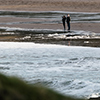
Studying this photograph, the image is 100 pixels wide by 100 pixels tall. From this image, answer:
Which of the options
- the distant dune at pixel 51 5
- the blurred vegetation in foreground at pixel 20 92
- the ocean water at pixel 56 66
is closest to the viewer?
the blurred vegetation in foreground at pixel 20 92

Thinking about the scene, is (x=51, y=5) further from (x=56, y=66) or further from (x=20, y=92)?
(x=20, y=92)

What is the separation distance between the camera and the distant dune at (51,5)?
5977cm

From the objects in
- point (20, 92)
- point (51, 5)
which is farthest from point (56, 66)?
point (51, 5)

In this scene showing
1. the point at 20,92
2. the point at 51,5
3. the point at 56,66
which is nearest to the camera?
the point at 20,92

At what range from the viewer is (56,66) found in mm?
16109

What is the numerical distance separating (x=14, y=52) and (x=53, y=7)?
40.8 metres

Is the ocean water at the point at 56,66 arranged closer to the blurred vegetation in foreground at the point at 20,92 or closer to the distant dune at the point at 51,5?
the blurred vegetation in foreground at the point at 20,92

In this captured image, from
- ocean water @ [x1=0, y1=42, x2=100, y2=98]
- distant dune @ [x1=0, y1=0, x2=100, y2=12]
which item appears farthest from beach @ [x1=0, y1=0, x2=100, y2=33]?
ocean water @ [x1=0, y1=42, x2=100, y2=98]

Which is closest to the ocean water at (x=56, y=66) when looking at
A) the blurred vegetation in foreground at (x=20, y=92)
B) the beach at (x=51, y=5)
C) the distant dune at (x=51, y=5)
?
the blurred vegetation in foreground at (x=20, y=92)

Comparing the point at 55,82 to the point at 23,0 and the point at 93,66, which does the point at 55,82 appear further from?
the point at 23,0

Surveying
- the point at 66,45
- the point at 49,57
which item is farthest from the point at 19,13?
the point at 49,57

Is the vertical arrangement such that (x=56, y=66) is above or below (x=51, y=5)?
above

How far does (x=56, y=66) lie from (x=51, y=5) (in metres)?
48.1

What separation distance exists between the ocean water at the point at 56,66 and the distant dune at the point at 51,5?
35.4 meters
